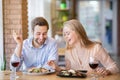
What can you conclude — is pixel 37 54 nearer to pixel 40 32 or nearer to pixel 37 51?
pixel 37 51

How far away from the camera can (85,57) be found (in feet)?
10.1

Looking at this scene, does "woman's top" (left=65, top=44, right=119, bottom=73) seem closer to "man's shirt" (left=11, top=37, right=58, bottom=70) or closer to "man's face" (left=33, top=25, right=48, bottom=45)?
"man's shirt" (left=11, top=37, right=58, bottom=70)

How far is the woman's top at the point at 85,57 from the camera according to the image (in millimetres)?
2973

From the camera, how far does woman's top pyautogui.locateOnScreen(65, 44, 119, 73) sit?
2.97 m

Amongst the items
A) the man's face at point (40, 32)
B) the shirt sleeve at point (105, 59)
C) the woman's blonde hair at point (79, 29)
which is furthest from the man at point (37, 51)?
the shirt sleeve at point (105, 59)

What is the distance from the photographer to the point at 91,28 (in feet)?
38.0

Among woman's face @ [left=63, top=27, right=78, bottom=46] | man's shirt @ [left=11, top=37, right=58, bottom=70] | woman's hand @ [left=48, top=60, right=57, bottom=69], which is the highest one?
woman's face @ [left=63, top=27, right=78, bottom=46]

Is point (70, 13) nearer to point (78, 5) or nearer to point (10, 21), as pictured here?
point (78, 5)

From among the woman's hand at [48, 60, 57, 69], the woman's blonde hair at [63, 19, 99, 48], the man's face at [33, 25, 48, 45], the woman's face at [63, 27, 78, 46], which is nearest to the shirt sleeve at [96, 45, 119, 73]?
the woman's blonde hair at [63, 19, 99, 48]

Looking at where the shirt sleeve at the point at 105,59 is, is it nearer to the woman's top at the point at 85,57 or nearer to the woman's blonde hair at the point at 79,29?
the woman's top at the point at 85,57

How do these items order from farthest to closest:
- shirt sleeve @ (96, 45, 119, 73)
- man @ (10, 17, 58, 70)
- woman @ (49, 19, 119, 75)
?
1. man @ (10, 17, 58, 70)
2. woman @ (49, 19, 119, 75)
3. shirt sleeve @ (96, 45, 119, 73)

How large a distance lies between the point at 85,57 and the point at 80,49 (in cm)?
10

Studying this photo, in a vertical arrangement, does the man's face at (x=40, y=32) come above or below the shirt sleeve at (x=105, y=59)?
above

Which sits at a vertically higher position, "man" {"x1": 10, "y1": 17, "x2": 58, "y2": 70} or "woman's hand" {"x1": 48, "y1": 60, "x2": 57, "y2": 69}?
"man" {"x1": 10, "y1": 17, "x2": 58, "y2": 70}
